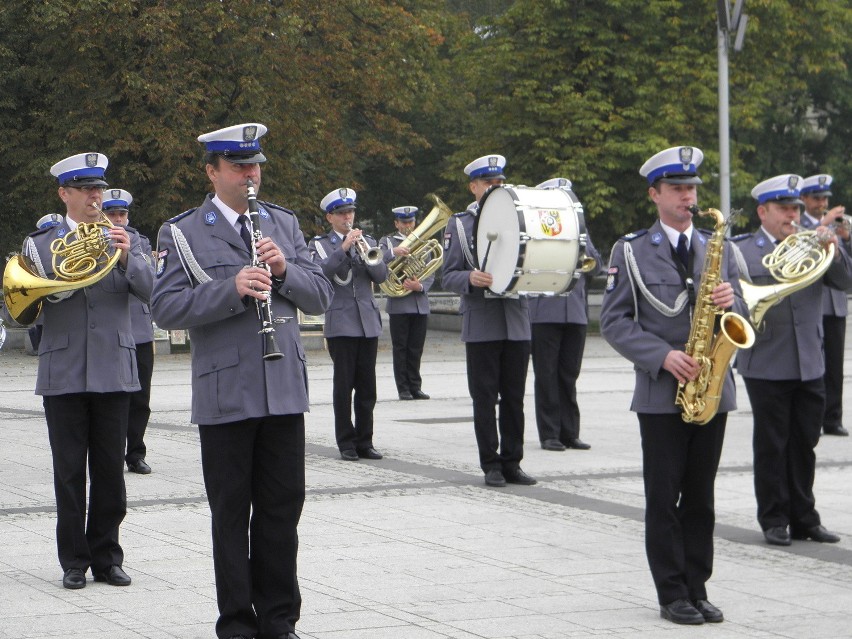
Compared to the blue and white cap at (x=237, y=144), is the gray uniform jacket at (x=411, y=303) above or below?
below

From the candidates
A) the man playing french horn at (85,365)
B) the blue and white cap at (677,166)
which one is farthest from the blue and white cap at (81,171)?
the blue and white cap at (677,166)

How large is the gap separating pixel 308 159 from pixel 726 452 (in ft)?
76.3

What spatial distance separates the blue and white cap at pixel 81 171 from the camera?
8.19 meters

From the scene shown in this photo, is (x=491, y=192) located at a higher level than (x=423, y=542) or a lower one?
higher

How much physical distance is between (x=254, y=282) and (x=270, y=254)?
14 centimetres

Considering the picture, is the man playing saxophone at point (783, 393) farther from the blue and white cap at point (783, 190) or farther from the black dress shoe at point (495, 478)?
the black dress shoe at point (495, 478)

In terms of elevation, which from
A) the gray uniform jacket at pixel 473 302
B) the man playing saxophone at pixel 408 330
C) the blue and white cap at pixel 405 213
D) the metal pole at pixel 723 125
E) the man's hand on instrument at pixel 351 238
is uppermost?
the metal pole at pixel 723 125

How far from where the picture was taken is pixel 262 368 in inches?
253

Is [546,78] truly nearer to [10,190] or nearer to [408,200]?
[408,200]

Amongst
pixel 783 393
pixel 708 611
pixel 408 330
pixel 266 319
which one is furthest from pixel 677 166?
pixel 408 330

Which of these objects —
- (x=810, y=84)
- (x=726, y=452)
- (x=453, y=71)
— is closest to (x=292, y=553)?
(x=726, y=452)

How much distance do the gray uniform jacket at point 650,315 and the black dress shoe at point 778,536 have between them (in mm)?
1984

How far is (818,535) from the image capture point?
9.23 meters

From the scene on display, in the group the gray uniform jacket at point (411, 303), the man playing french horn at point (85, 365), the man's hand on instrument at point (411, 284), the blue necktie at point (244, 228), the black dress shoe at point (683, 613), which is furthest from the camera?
the gray uniform jacket at point (411, 303)
